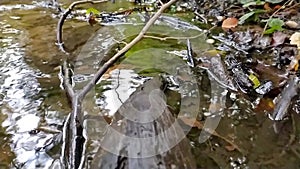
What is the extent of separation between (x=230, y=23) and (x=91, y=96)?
1475 millimetres

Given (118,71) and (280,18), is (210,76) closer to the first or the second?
(118,71)

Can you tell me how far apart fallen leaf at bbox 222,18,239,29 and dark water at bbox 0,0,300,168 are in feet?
0.76

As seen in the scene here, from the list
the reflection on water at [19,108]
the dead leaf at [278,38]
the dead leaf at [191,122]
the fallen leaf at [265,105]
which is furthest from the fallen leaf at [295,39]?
the reflection on water at [19,108]

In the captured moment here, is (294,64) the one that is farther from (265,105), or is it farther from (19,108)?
(19,108)

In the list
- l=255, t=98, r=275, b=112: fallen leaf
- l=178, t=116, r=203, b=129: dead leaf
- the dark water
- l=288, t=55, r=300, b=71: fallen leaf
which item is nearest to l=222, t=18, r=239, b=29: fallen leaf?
the dark water

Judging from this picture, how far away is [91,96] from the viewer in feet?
6.87

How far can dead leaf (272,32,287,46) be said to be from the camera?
2656mm

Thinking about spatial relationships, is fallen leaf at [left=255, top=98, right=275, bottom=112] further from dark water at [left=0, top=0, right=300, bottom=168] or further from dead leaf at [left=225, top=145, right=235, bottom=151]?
dead leaf at [left=225, top=145, right=235, bottom=151]

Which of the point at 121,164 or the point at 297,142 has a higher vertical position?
the point at 121,164

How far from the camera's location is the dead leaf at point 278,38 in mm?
2656

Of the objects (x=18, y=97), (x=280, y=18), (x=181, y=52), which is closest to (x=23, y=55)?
(x=18, y=97)

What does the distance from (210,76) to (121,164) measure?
1.13m

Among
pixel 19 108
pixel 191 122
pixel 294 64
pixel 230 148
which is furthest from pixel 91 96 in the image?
pixel 294 64

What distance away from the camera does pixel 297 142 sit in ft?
5.65
